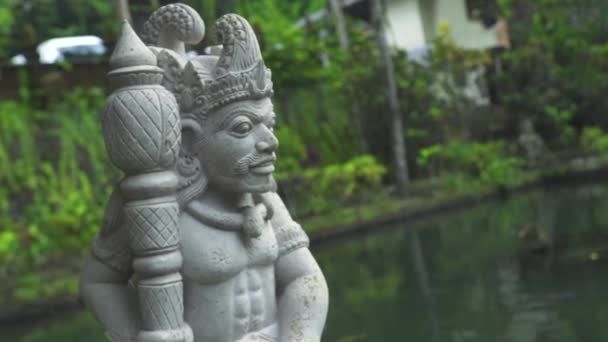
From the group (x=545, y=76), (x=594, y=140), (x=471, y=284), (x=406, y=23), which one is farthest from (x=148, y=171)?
(x=406, y=23)

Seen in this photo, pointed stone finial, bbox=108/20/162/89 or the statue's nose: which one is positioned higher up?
pointed stone finial, bbox=108/20/162/89

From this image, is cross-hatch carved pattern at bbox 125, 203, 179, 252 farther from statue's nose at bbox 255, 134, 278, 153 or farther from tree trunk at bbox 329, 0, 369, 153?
tree trunk at bbox 329, 0, 369, 153

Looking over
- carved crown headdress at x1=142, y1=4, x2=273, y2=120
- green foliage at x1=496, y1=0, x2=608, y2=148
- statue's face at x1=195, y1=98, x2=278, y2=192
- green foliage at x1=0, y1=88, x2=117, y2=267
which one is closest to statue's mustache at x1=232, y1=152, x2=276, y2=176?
statue's face at x1=195, y1=98, x2=278, y2=192

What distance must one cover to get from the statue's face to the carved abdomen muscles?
13 centimetres

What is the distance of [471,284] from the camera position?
6078mm

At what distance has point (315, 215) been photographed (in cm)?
966

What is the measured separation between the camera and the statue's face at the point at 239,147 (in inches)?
69.7

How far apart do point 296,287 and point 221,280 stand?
217mm

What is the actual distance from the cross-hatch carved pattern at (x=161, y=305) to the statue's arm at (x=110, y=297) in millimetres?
163

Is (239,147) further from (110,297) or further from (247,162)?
(110,297)

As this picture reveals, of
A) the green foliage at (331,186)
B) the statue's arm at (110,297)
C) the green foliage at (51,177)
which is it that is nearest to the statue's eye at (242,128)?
the statue's arm at (110,297)

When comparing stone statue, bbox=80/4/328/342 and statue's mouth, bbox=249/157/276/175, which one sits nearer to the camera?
stone statue, bbox=80/4/328/342

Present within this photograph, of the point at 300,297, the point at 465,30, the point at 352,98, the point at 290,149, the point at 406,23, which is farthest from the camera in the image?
the point at 406,23

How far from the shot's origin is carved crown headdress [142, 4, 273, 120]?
1.75 m
